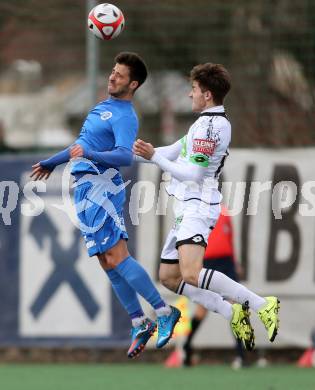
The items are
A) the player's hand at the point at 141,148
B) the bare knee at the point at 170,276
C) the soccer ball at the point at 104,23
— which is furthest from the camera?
the bare knee at the point at 170,276

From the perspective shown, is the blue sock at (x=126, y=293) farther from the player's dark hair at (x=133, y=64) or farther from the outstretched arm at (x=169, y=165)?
the player's dark hair at (x=133, y=64)

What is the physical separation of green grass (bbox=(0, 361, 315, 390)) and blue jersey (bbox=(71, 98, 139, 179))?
2908 millimetres

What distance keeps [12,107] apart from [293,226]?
17.1 m

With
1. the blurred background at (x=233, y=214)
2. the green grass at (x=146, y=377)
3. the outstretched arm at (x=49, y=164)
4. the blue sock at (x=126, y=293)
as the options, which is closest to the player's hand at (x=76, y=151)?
the outstretched arm at (x=49, y=164)

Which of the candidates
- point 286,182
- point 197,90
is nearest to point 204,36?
point 286,182

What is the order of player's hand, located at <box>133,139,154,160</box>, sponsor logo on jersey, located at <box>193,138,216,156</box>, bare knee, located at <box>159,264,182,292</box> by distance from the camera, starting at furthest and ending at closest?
bare knee, located at <box>159,264,182,292</box>, sponsor logo on jersey, located at <box>193,138,216,156</box>, player's hand, located at <box>133,139,154,160</box>

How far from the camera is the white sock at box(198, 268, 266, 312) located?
10200mm

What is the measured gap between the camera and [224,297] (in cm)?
1046

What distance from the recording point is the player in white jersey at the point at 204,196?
393 inches

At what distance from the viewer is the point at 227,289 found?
404 inches

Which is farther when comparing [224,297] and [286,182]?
[286,182]

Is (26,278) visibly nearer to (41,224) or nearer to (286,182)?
(41,224)

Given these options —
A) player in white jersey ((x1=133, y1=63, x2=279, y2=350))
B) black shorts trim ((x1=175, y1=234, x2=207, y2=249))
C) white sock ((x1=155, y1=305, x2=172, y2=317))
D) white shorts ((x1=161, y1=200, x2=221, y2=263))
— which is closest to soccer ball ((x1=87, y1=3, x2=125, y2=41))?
player in white jersey ((x1=133, y1=63, x2=279, y2=350))

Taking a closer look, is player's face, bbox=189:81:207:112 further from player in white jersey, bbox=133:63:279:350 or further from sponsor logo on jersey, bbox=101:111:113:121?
sponsor logo on jersey, bbox=101:111:113:121
